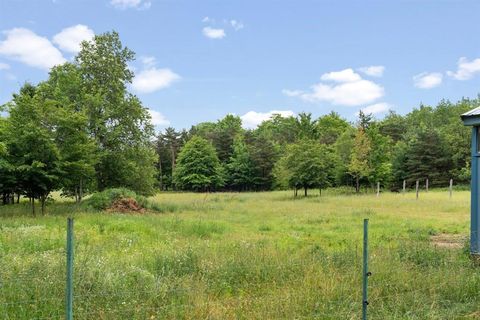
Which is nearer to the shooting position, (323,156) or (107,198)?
(107,198)

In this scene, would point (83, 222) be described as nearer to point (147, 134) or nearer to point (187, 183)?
point (147, 134)

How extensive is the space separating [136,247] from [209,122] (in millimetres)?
106671

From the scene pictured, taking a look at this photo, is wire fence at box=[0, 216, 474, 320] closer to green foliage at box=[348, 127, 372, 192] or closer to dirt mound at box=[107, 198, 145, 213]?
dirt mound at box=[107, 198, 145, 213]

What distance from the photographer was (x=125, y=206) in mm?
23469

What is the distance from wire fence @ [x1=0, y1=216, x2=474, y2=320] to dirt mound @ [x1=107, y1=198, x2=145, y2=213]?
54.4 ft

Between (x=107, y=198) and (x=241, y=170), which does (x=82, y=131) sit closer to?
(x=107, y=198)

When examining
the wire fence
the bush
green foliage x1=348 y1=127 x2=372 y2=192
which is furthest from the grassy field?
green foliage x1=348 y1=127 x2=372 y2=192

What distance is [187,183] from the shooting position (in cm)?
6881

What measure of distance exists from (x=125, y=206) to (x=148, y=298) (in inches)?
724

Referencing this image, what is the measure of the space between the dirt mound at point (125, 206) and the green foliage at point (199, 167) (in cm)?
4258

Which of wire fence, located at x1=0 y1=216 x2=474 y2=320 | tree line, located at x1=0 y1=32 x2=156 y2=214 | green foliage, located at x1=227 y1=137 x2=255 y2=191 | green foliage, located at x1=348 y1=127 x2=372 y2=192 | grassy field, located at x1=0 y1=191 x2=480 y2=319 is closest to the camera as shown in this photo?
wire fence, located at x1=0 y1=216 x2=474 y2=320

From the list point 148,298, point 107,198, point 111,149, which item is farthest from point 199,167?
point 148,298

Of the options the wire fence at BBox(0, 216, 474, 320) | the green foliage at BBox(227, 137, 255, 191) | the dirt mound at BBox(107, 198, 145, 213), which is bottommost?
the dirt mound at BBox(107, 198, 145, 213)

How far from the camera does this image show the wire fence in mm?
5266
